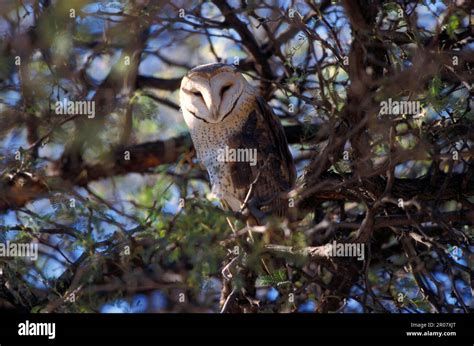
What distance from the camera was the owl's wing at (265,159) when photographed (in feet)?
15.6

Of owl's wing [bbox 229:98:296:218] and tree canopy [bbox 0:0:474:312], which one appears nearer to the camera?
tree canopy [bbox 0:0:474:312]

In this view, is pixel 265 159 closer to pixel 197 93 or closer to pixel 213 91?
pixel 213 91

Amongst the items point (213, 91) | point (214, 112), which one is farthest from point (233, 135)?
point (213, 91)

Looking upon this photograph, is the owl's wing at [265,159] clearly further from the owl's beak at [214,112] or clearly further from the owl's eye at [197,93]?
the owl's eye at [197,93]

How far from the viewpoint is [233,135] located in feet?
16.2

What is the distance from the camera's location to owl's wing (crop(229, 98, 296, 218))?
476cm

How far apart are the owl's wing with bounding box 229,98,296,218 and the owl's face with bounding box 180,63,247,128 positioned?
7.0 inches

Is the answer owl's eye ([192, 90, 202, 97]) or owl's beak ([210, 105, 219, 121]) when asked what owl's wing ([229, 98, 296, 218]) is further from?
owl's eye ([192, 90, 202, 97])

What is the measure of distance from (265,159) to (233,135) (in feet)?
1.19

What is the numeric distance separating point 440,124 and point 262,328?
1376mm

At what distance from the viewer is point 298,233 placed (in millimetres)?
3330

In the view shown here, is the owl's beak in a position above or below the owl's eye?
below

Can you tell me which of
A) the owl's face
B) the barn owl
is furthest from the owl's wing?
the owl's face

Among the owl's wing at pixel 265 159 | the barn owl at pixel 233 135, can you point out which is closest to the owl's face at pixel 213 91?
the barn owl at pixel 233 135
